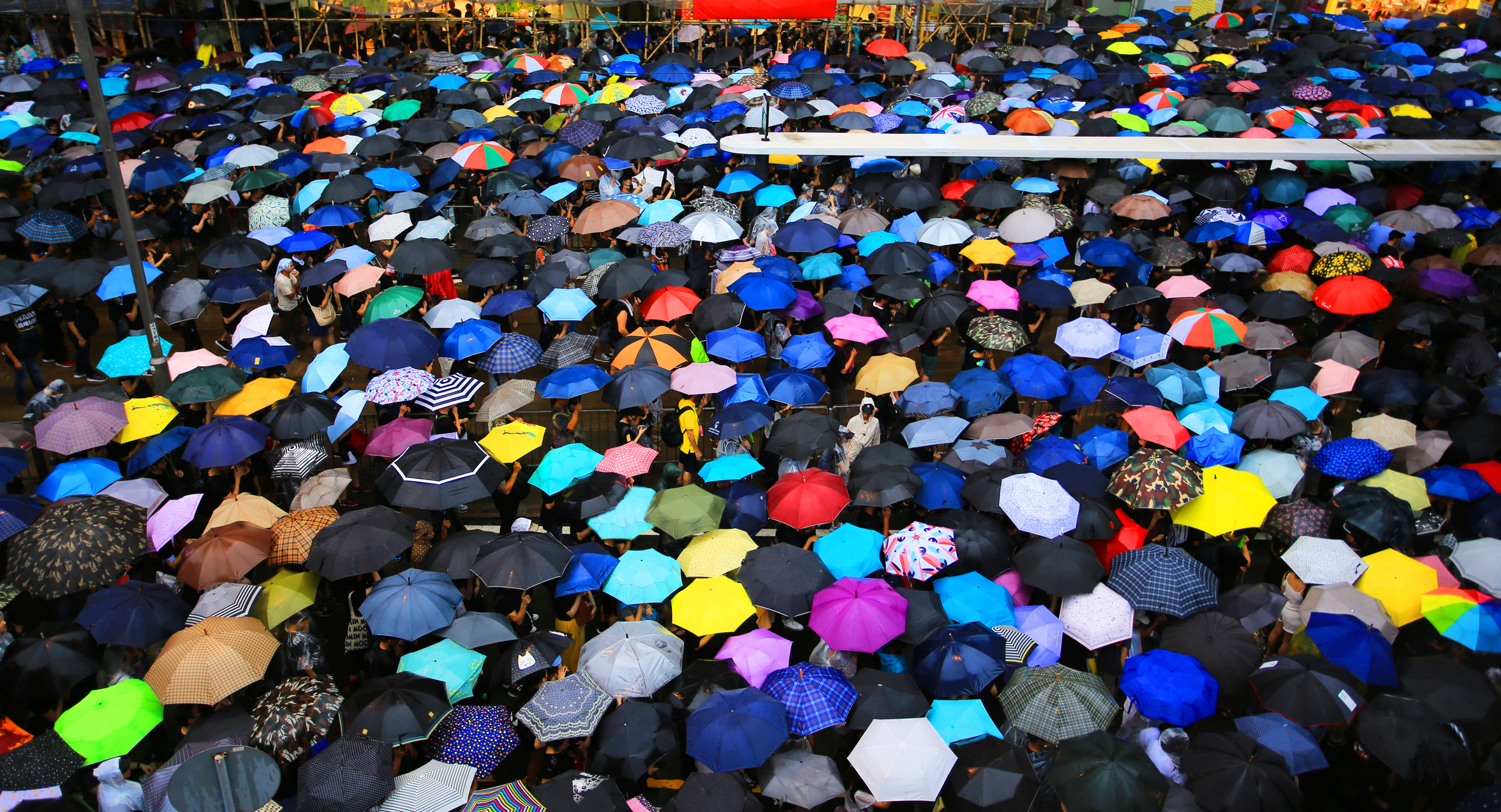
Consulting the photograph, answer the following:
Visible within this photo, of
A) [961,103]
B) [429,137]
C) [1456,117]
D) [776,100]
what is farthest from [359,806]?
[1456,117]

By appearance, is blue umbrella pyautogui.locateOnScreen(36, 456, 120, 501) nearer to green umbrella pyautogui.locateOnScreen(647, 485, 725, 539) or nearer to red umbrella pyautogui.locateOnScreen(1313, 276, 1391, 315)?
green umbrella pyautogui.locateOnScreen(647, 485, 725, 539)

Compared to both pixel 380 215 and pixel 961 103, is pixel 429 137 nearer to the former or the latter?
pixel 380 215

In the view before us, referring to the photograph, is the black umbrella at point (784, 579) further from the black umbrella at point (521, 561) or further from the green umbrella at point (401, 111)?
the green umbrella at point (401, 111)

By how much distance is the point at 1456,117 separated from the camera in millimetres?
17109

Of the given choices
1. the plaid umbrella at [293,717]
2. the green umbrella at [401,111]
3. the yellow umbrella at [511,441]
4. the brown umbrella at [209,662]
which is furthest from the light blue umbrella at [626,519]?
the green umbrella at [401,111]

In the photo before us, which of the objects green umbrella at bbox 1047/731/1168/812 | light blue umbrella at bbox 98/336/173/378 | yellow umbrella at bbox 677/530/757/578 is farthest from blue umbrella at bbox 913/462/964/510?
light blue umbrella at bbox 98/336/173/378

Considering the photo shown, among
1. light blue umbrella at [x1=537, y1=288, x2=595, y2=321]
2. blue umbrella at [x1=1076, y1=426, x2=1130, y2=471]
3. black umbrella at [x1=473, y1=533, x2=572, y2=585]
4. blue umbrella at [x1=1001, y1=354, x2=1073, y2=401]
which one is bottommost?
blue umbrella at [x1=1076, y1=426, x2=1130, y2=471]

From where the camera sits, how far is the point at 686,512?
26.4 feet

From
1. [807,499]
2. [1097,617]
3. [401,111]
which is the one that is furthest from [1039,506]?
[401,111]

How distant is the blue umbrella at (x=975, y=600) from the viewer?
7.12 metres

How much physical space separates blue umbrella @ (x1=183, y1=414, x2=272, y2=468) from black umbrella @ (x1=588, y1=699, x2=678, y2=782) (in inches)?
175

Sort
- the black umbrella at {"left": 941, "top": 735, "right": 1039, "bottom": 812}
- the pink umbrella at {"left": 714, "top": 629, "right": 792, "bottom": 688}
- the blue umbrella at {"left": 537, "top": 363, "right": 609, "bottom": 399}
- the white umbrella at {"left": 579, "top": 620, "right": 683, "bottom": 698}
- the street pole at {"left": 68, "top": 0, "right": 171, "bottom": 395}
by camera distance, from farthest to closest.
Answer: the street pole at {"left": 68, "top": 0, "right": 171, "bottom": 395}
the blue umbrella at {"left": 537, "top": 363, "right": 609, "bottom": 399}
the pink umbrella at {"left": 714, "top": 629, "right": 792, "bottom": 688}
the white umbrella at {"left": 579, "top": 620, "right": 683, "bottom": 698}
the black umbrella at {"left": 941, "top": 735, "right": 1039, "bottom": 812}

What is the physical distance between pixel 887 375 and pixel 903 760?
4655 mm

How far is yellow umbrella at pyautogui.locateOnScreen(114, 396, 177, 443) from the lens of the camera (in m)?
9.12
